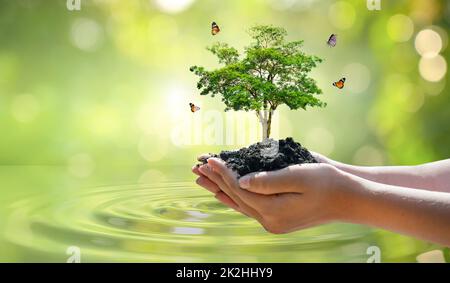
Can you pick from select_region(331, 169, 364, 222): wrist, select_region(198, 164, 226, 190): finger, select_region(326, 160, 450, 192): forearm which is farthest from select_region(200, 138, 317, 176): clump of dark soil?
select_region(331, 169, 364, 222): wrist

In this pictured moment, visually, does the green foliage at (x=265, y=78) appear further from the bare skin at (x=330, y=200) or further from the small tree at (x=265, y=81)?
the bare skin at (x=330, y=200)

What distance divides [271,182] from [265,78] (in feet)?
2.83

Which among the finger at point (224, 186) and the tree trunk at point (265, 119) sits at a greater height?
the tree trunk at point (265, 119)

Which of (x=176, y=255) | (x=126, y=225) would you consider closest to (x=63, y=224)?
(x=126, y=225)

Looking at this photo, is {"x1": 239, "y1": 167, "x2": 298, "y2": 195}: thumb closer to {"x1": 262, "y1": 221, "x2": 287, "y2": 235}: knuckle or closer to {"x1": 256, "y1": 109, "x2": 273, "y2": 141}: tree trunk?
{"x1": 262, "y1": 221, "x2": 287, "y2": 235}: knuckle

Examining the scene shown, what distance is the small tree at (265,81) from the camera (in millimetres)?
2395

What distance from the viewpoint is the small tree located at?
2395mm

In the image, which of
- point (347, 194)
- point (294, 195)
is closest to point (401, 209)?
point (347, 194)

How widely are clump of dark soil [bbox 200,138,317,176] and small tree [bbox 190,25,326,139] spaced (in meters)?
0.28

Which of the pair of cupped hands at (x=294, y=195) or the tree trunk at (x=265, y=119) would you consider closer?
the pair of cupped hands at (x=294, y=195)

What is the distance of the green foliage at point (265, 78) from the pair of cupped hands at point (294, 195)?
617 millimetres

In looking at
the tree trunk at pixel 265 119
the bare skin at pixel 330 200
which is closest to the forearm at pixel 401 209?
the bare skin at pixel 330 200

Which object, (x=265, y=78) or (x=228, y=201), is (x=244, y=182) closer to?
(x=228, y=201)

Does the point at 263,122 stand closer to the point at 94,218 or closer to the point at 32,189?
the point at 94,218
